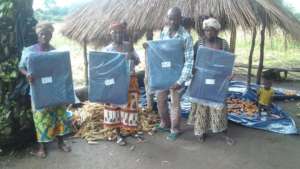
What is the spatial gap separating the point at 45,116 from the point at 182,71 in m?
1.99

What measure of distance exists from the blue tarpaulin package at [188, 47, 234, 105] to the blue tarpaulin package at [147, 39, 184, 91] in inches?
10.7

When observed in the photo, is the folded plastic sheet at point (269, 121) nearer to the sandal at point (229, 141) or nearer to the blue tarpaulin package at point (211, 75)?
the blue tarpaulin package at point (211, 75)

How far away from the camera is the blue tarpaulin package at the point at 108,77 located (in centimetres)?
570

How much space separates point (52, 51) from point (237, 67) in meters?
8.89

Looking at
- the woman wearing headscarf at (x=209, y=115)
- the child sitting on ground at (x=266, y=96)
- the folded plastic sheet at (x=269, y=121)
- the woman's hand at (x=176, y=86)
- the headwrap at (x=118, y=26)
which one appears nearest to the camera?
the headwrap at (x=118, y=26)

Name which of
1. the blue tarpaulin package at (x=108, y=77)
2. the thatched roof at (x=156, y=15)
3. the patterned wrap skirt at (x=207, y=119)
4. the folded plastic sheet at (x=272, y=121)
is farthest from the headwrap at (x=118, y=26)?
the folded plastic sheet at (x=272, y=121)

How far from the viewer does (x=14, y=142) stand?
5.63 meters

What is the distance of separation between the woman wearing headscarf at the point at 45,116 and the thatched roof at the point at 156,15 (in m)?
2.23

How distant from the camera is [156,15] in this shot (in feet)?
23.1

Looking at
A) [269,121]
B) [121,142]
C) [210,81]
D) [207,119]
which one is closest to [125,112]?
[121,142]

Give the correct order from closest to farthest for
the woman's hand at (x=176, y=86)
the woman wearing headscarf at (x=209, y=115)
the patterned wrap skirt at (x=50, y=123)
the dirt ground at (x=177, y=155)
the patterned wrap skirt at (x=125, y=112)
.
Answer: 1. the dirt ground at (x=177, y=155)
2. the patterned wrap skirt at (x=50, y=123)
3. the woman wearing headscarf at (x=209, y=115)
4. the woman's hand at (x=176, y=86)
5. the patterned wrap skirt at (x=125, y=112)

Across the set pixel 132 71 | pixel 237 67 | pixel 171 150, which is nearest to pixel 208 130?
pixel 171 150

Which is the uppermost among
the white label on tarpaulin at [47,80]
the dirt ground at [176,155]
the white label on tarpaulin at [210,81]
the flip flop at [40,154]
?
the white label on tarpaulin at [47,80]

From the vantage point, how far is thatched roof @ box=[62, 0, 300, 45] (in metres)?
6.68
